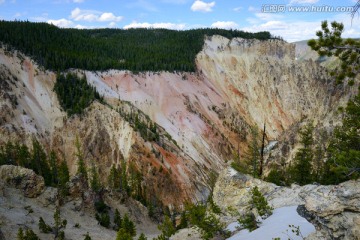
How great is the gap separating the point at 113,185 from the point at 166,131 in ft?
75.0

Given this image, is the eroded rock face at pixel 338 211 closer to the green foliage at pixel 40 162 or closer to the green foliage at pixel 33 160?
the green foliage at pixel 33 160

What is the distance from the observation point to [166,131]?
7488 centimetres

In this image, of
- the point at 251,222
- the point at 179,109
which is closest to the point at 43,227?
the point at 251,222

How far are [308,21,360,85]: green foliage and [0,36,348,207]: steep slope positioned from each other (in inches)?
2038

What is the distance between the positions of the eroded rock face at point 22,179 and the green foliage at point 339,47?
4219 centimetres

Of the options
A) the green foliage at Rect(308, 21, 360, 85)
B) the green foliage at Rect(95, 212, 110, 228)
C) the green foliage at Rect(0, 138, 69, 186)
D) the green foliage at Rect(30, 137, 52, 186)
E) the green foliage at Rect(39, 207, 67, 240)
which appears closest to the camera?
the green foliage at Rect(308, 21, 360, 85)

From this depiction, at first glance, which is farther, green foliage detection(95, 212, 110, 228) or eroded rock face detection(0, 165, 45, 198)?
green foliage detection(95, 212, 110, 228)

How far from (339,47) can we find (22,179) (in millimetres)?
43064

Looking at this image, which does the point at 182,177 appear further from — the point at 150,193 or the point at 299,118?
the point at 299,118

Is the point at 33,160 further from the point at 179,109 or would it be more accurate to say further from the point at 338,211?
the point at 338,211

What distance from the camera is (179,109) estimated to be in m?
83.1

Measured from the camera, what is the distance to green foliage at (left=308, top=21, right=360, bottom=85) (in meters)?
9.74

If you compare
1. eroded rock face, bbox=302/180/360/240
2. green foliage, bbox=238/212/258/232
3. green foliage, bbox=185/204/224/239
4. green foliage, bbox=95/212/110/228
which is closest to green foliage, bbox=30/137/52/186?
green foliage, bbox=95/212/110/228

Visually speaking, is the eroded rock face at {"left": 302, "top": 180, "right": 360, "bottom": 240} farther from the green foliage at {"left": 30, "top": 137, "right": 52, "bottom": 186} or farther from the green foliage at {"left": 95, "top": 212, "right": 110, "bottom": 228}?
the green foliage at {"left": 30, "top": 137, "right": 52, "bottom": 186}
